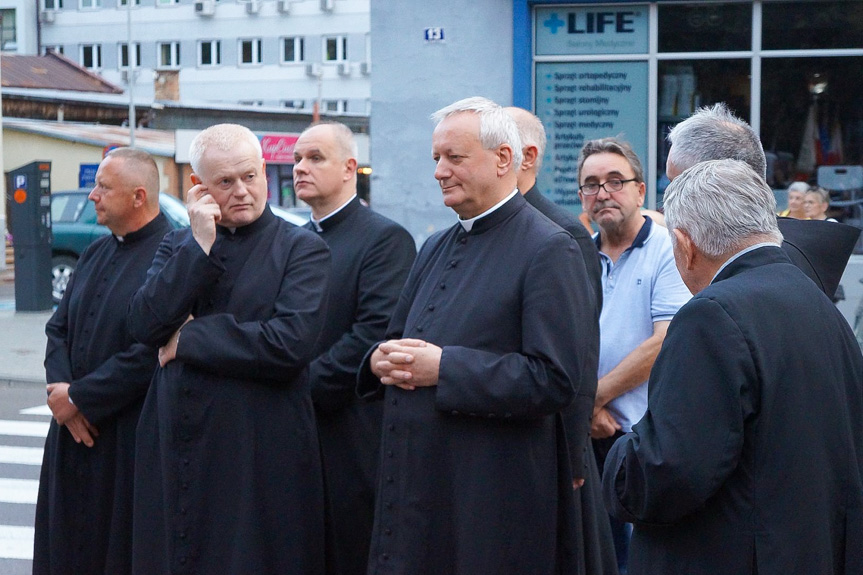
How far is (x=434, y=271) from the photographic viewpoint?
365 cm

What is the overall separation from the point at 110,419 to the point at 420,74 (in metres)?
6.97

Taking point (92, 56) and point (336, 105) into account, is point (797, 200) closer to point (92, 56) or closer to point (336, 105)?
point (336, 105)

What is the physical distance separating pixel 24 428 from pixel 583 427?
7.51 metres

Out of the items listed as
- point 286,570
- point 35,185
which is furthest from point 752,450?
point 35,185

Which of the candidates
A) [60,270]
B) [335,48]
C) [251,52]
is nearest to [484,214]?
[60,270]

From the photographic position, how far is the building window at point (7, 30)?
200 ft

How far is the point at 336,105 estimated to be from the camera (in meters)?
60.3

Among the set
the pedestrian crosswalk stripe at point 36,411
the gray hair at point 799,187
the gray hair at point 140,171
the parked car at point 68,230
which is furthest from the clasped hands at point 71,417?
the parked car at point 68,230

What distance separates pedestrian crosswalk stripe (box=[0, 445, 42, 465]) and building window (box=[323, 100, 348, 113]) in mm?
51368

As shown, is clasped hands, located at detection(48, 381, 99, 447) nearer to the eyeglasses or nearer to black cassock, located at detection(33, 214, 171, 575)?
black cassock, located at detection(33, 214, 171, 575)

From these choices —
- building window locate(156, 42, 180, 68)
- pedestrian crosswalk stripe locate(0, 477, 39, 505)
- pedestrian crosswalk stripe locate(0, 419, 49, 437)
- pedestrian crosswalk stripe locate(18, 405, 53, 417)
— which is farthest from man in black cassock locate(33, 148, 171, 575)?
building window locate(156, 42, 180, 68)

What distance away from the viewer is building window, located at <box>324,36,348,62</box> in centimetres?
5797

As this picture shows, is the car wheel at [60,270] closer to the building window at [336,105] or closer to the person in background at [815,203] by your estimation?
the person in background at [815,203]

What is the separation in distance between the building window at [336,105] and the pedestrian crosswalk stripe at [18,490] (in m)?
52.4
